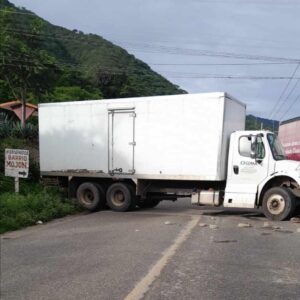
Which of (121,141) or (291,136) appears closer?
(121,141)

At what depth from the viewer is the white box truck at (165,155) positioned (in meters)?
14.9

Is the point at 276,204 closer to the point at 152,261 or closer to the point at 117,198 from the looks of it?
the point at 117,198

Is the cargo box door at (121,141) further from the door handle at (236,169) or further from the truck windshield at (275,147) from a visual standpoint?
the truck windshield at (275,147)

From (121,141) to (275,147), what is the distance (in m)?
4.58

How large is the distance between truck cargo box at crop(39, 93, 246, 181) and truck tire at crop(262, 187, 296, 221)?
1.53 meters

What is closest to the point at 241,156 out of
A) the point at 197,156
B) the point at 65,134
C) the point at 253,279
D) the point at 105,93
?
the point at 197,156

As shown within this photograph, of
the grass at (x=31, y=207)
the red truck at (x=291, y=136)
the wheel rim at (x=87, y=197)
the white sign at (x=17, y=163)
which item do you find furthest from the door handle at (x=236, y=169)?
the red truck at (x=291, y=136)

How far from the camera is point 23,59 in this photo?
Result: 29469 mm

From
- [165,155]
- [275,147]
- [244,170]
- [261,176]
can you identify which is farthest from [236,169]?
[165,155]

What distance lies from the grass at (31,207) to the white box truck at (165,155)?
0.74m

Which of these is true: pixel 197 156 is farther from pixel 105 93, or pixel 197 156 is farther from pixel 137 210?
pixel 105 93

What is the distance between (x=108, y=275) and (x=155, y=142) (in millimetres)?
8614

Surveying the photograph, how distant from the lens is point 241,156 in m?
15.3

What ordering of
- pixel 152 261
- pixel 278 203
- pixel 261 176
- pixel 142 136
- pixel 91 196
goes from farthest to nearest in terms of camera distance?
pixel 91 196 → pixel 142 136 → pixel 261 176 → pixel 278 203 → pixel 152 261
